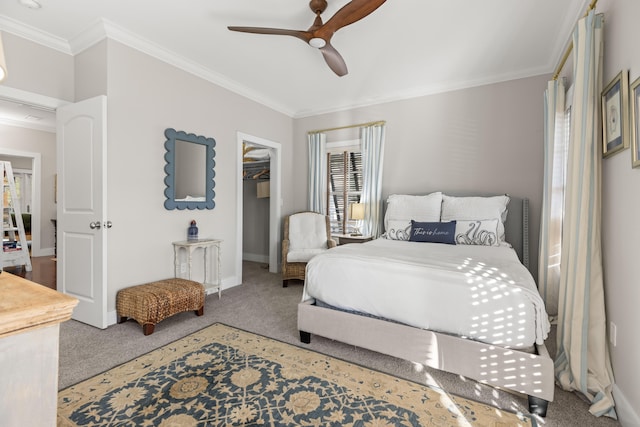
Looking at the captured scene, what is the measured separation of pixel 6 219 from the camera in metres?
5.17

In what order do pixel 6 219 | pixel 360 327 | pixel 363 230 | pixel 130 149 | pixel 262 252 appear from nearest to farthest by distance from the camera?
1. pixel 360 327
2. pixel 130 149
3. pixel 363 230
4. pixel 6 219
5. pixel 262 252

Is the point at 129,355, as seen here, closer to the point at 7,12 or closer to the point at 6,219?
the point at 7,12

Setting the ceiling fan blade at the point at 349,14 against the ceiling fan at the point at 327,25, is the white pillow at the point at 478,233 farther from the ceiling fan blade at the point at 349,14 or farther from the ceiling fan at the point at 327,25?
the ceiling fan blade at the point at 349,14

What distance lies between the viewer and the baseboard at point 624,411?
1.59 meters

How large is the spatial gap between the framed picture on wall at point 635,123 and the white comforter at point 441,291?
854mm

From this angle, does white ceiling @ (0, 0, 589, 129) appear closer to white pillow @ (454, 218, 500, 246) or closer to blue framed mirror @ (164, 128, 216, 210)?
blue framed mirror @ (164, 128, 216, 210)

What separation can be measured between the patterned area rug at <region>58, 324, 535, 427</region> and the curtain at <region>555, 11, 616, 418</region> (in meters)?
0.56

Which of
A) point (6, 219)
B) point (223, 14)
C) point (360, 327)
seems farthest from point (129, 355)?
point (6, 219)

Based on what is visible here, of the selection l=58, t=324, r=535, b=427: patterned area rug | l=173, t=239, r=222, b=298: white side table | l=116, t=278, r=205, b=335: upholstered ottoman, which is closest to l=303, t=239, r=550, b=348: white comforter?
l=58, t=324, r=535, b=427: patterned area rug

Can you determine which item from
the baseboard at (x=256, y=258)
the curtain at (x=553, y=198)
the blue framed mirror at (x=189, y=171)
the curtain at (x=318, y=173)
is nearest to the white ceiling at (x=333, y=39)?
the curtain at (x=553, y=198)

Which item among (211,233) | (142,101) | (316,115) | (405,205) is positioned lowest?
(211,233)

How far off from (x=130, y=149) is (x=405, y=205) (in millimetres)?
3130

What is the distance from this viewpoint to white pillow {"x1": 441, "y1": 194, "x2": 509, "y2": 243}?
3.48 m

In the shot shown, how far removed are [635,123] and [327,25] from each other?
6.53 feet
